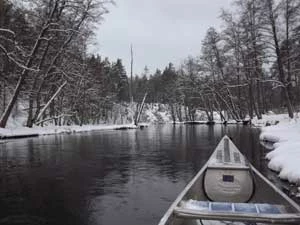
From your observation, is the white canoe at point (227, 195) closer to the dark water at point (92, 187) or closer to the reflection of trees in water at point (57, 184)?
the dark water at point (92, 187)

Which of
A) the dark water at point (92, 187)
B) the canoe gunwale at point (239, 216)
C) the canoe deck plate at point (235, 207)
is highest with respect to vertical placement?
the canoe gunwale at point (239, 216)

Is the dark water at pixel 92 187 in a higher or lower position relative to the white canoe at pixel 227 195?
lower

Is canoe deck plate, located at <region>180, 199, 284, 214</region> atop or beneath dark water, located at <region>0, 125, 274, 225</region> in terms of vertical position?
atop

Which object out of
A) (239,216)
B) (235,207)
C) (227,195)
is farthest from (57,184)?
(239,216)

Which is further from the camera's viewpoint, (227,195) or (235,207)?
(227,195)

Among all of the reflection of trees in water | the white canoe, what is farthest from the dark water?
the white canoe

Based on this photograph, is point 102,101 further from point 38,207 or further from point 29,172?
point 38,207

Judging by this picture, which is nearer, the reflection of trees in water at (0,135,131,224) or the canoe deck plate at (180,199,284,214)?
the canoe deck plate at (180,199,284,214)

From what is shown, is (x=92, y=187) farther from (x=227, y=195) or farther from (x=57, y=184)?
(x=227, y=195)

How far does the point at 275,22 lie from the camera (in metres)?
31.3

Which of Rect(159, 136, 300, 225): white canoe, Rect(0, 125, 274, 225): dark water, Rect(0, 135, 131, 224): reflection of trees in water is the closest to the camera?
Rect(159, 136, 300, 225): white canoe

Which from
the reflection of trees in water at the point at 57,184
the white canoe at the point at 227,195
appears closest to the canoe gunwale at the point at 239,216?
the white canoe at the point at 227,195

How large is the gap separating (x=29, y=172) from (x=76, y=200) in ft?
13.9

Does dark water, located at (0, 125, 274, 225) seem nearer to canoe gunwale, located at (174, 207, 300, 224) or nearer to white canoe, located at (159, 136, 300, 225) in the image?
white canoe, located at (159, 136, 300, 225)
